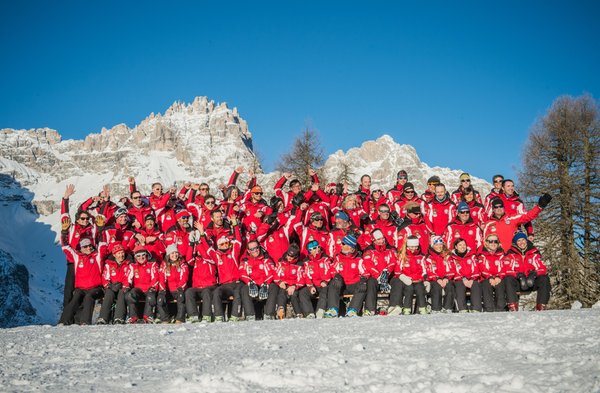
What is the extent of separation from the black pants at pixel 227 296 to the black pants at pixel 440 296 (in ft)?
11.1

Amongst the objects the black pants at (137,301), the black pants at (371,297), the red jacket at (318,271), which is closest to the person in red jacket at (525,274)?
the black pants at (371,297)

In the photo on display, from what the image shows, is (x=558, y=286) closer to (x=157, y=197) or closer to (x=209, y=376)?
(x=157, y=197)

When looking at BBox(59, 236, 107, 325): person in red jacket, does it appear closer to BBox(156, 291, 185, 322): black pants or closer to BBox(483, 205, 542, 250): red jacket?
BBox(156, 291, 185, 322): black pants

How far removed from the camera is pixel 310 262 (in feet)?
31.9

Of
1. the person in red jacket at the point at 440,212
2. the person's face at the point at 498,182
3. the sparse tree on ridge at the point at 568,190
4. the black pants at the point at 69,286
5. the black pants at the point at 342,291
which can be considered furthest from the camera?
the sparse tree on ridge at the point at 568,190

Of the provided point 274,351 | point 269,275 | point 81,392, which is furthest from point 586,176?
point 81,392

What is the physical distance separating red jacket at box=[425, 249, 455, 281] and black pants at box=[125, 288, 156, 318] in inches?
192

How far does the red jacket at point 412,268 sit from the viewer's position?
370 inches

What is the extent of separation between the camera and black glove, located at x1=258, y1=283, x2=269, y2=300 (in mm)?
9391

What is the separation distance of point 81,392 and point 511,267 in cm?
806

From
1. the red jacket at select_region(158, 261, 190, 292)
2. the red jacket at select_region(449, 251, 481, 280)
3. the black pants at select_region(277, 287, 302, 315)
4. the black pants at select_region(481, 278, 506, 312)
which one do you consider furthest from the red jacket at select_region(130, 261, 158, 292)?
the black pants at select_region(481, 278, 506, 312)

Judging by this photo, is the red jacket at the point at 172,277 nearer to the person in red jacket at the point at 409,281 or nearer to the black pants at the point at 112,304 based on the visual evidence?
the black pants at the point at 112,304

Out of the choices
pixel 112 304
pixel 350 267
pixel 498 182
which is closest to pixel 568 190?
pixel 498 182

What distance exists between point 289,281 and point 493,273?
3.63 metres
